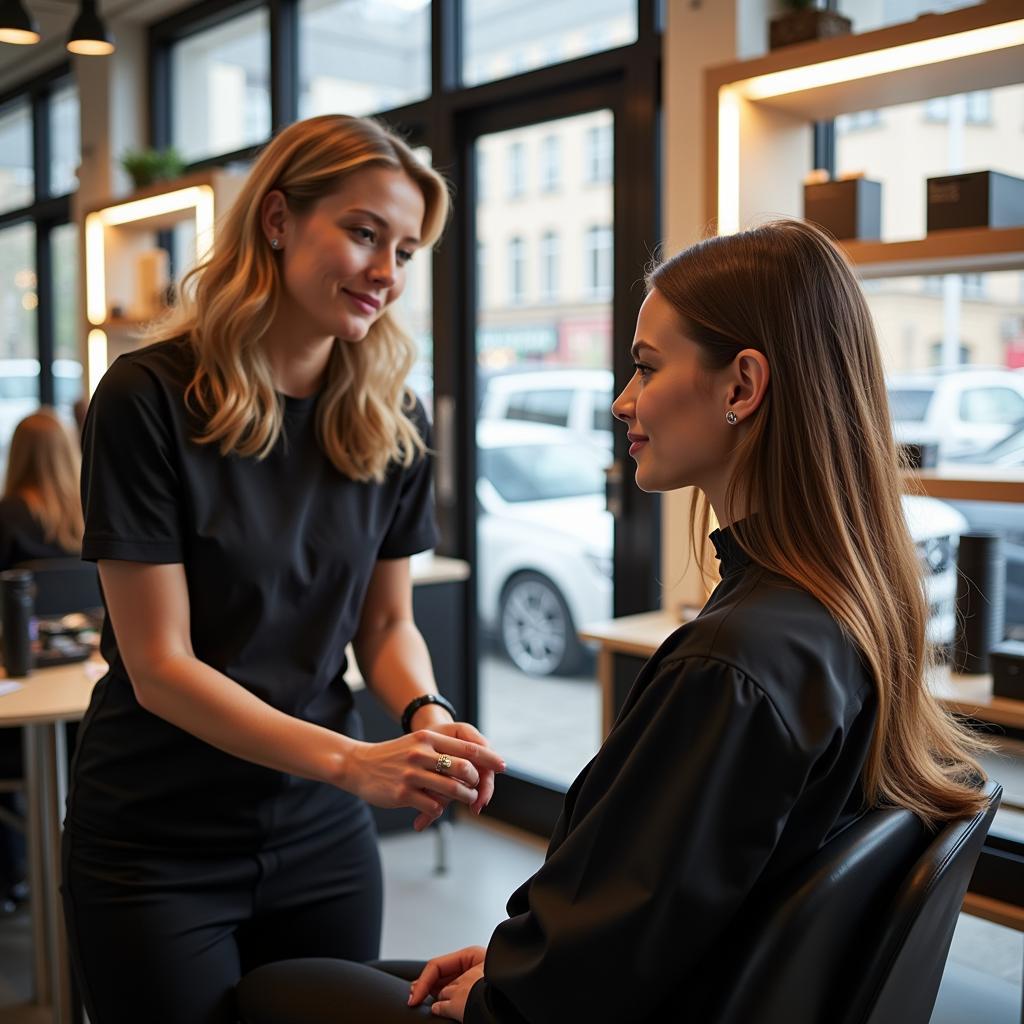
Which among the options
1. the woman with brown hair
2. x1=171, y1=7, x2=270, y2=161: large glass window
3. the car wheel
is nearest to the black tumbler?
the woman with brown hair

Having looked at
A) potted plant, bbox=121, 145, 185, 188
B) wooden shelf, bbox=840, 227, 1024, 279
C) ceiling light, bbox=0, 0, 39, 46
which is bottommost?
wooden shelf, bbox=840, 227, 1024, 279

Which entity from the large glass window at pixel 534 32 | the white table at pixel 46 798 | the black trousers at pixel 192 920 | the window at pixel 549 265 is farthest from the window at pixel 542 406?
the black trousers at pixel 192 920

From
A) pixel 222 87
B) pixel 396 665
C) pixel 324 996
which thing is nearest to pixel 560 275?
pixel 396 665

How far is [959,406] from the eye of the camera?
8.98 feet

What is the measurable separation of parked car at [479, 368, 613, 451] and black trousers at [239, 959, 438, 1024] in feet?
8.01

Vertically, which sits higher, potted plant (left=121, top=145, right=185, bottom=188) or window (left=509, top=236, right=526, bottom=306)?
potted plant (left=121, top=145, right=185, bottom=188)

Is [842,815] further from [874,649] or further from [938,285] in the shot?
[938,285]

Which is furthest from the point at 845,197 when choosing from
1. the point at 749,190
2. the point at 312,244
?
the point at 312,244

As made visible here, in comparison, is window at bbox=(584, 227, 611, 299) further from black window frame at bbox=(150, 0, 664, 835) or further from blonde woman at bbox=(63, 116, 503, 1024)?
blonde woman at bbox=(63, 116, 503, 1024)

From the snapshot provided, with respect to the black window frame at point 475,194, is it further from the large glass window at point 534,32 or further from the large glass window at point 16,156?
the large glass window at point 16,156

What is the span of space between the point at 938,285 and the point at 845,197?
17.3 inches

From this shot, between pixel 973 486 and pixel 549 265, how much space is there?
1850mm

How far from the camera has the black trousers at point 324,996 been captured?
45.8 inches

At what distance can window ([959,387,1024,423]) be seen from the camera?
264 cm
